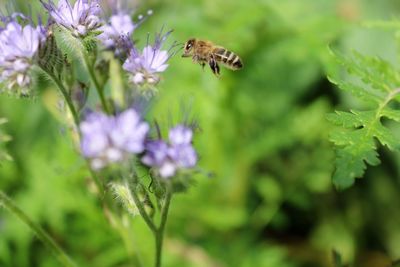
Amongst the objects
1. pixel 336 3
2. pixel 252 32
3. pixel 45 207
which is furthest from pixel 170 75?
pixel 336 3

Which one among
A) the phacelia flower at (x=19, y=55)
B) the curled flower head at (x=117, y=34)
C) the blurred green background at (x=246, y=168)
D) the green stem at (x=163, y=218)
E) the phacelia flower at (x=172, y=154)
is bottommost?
the blurred green background at (x=246, y=168)

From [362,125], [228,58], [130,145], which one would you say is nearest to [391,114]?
[362,125]

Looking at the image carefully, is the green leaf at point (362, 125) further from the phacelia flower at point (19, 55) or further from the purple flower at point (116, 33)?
the phacelia flower at point (19, 55)

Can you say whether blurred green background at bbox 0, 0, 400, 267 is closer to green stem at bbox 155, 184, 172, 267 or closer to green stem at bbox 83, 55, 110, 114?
green stem at bbox 83, 55, 110, 114

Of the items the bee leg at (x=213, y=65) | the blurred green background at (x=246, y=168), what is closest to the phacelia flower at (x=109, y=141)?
the bee leg at (x=213, y=65)

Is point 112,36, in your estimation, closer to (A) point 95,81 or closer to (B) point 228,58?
(A) point 95,81

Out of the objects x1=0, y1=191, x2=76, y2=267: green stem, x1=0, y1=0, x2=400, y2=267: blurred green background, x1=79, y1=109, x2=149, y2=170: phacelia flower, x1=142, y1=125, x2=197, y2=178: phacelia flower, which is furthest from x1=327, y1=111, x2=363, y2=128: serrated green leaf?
x1=0, y1=0, x2=400, y2=267: blurred green background
